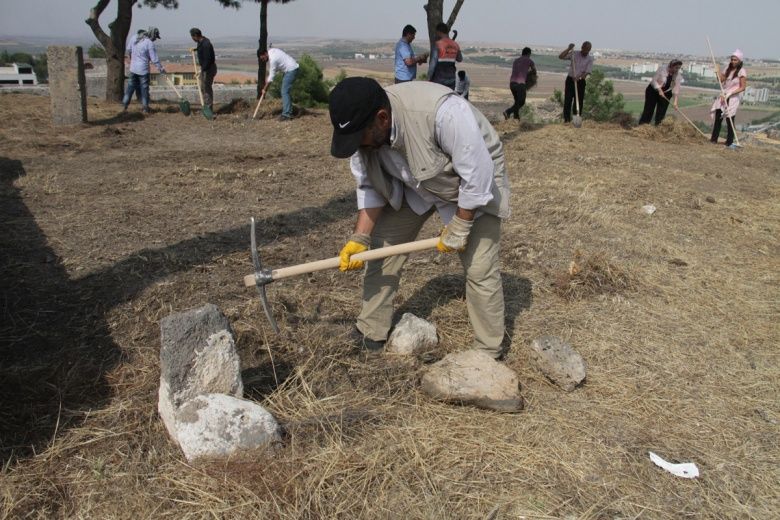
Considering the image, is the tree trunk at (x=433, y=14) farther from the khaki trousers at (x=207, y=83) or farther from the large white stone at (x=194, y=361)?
the large white stone at (x=194, y=361)

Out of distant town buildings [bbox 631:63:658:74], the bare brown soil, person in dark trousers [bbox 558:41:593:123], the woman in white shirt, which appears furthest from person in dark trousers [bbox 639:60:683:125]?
distant town buildings [bbox 631:63:658:74]

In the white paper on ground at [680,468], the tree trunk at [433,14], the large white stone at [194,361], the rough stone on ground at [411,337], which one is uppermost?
the tree trunk at [433,14]

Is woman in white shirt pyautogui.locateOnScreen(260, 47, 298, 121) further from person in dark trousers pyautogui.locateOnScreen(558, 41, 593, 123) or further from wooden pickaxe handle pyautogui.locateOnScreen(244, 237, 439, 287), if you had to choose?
wooden pickaxe handle pyautogui.locateOnScreen(244, 237, 439, 287)

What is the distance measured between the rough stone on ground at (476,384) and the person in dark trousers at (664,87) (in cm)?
1058

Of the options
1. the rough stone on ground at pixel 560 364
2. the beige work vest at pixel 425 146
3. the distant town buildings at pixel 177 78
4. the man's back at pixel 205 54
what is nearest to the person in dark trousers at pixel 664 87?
the man's back at pixel 205 54

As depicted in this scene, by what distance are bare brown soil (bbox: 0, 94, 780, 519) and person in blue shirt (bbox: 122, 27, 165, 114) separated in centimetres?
524

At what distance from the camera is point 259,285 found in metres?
2.85

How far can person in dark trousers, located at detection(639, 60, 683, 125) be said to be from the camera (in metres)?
11.6

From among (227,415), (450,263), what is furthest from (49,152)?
(227,415)

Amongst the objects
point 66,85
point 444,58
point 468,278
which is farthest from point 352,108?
point 66,85

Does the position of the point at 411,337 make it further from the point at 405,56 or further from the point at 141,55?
the point at 141,55

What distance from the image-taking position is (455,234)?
2.76 meters

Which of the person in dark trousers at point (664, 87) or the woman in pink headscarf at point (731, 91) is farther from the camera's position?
the person in dark trousers at point (664, 87)

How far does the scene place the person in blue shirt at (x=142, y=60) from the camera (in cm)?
1120
